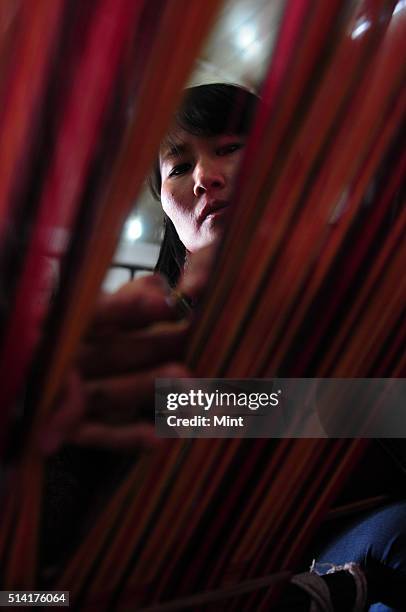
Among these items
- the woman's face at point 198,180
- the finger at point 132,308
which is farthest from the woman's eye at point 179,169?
the finger at point 132,308

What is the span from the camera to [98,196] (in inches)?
6.8

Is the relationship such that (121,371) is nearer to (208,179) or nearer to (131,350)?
(131,350)

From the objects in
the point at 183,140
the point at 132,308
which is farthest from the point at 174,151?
the point at 132,308

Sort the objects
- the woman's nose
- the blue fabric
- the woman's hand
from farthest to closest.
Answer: the woman's nose → the blue fabric → the woman's hand

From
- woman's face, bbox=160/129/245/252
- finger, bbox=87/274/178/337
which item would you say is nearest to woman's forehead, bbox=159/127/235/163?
woman's face, bbox=160/129/245/252

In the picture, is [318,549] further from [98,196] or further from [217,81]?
[217,81]

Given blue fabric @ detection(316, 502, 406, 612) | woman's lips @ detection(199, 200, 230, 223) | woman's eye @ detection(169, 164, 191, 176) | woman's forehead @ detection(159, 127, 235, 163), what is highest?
woman's forehead @ detection(159, 127, 235, 163)

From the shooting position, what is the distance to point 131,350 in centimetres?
20

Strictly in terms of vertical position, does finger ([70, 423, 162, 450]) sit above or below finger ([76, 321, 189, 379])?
below

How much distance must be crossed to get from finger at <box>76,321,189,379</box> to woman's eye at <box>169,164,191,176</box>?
41 centimetres

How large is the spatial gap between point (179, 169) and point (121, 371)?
444 millimetres

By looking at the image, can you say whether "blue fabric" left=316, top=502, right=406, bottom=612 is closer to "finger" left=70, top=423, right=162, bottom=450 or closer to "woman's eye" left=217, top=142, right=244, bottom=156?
"finger" left=70, top=423, right=162, bottom=450

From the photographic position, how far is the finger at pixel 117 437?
0.19m

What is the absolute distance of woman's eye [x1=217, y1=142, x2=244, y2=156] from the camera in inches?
20.0
